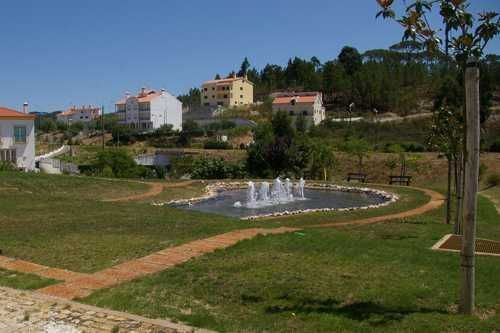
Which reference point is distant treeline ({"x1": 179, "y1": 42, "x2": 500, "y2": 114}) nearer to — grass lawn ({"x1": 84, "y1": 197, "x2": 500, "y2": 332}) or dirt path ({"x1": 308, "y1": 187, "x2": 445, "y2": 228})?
dirt path ({"x1": 308, "y1": 187, "x2": 445, "y2": 228})

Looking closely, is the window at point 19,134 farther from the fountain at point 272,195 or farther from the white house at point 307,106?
the white house at point 307,106

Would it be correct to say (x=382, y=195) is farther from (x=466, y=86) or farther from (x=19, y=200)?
(x=466, y=86)

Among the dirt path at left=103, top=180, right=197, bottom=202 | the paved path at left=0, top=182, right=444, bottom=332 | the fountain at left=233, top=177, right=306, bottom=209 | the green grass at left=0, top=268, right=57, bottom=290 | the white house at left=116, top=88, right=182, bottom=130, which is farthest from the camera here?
the white house at left=116, top=88, right=182, bottom=130

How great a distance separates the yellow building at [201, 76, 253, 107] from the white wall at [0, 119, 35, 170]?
75791mm

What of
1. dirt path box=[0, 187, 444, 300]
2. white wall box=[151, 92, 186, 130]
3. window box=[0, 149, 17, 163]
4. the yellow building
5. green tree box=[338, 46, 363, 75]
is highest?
green tree box=[338, 46, 363, 75]

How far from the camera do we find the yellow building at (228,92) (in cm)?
11500

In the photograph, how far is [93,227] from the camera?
11742 mm

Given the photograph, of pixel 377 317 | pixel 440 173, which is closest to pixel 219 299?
pixel 377 317

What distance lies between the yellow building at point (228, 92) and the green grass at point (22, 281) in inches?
4245

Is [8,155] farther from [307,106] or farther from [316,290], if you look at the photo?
[307,106]

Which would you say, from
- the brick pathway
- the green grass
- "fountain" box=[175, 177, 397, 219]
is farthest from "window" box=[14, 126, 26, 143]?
the green grass

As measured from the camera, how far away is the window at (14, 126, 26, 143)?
40.1m

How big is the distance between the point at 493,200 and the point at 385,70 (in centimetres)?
8362

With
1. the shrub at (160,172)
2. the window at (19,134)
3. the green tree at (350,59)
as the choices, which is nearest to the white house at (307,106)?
the green tree at (350,59)
